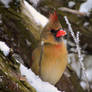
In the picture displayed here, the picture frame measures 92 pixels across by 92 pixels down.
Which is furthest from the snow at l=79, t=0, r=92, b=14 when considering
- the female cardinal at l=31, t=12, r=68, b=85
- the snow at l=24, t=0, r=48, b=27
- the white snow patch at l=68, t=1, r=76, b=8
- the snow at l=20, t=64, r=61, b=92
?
the snow at l=20, t=64, r=61, b=92

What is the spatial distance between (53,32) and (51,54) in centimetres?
23

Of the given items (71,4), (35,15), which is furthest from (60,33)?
(71,4)

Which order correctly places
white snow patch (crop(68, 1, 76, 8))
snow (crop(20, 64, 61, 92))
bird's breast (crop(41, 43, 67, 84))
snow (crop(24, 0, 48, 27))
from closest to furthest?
snow (crop(20, 64, 61, 92)), bird's breast (crop(41, 43, 67, 84)), snow (crop(24, 0, 48, 27)), white snow patch (crop(68, 1, 76, 8))

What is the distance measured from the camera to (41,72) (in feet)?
7.66

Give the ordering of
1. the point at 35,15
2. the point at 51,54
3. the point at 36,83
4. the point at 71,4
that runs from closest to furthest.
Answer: the point at 36,83
the point at 51,54
the point at 35,15
the point at 71,4

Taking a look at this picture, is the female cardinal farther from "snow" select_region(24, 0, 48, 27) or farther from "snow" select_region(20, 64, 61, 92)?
"snow" select_region(24, 0, 48, 27)

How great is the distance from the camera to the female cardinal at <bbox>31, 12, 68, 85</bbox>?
7.52 ft

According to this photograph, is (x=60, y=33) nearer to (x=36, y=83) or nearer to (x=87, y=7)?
(x=36, y=83)

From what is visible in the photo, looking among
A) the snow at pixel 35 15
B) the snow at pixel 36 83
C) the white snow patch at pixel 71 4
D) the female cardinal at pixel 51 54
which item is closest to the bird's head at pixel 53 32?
the female cardinal at pixel 51 54

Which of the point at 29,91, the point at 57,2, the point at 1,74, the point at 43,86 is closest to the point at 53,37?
the point at 43,86

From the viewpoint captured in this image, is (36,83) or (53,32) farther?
(53,32)

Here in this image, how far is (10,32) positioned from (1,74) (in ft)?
5.71

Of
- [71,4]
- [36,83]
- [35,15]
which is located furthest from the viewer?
[71,4]

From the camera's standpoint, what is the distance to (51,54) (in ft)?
7.50
